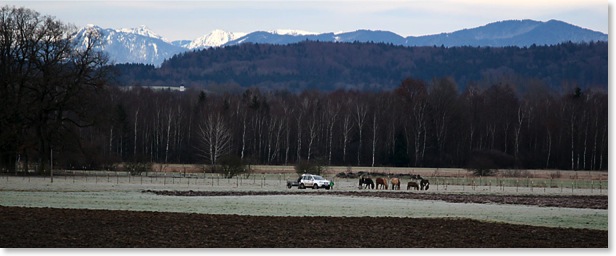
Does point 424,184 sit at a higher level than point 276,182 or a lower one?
higher

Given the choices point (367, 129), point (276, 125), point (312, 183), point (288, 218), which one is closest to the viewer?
point (288, 218)

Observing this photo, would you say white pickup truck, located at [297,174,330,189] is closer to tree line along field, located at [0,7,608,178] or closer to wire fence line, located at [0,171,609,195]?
wire fence line, located at [0,171,609,195]

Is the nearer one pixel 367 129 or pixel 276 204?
pixel 276 204

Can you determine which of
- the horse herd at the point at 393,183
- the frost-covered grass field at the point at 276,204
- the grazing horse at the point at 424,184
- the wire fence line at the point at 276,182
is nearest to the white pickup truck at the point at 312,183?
the wire fence line at the point at 276,182

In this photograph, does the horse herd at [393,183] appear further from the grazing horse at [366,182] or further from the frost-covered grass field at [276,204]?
the frost-covered grass field at [276,204]

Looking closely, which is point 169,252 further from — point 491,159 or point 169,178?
point 491,159

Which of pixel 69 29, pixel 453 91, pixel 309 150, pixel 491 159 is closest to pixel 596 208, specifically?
pixel 69 29

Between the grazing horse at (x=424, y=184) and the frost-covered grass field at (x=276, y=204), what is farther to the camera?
the grazing horse at (x=424, y=184)

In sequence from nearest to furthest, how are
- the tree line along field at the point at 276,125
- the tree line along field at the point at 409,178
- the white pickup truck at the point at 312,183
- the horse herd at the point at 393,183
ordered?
1. the horse herd at the point at 393,183
2. the white pickup truck at the point at 312,183
3. the tree line along field at the point at 409,178
4. the tree line along field at the point at 276,125

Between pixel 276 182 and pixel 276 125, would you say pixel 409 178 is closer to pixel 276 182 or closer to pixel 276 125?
pixel 276 182

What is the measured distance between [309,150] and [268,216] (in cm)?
7271

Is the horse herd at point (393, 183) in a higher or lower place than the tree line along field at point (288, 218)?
higher

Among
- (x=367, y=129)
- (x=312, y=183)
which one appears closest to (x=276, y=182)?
(x=312, y=183)

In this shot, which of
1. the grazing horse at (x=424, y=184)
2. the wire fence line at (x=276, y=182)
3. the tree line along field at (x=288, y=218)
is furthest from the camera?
the grazing horse at (x=424, y=184)
